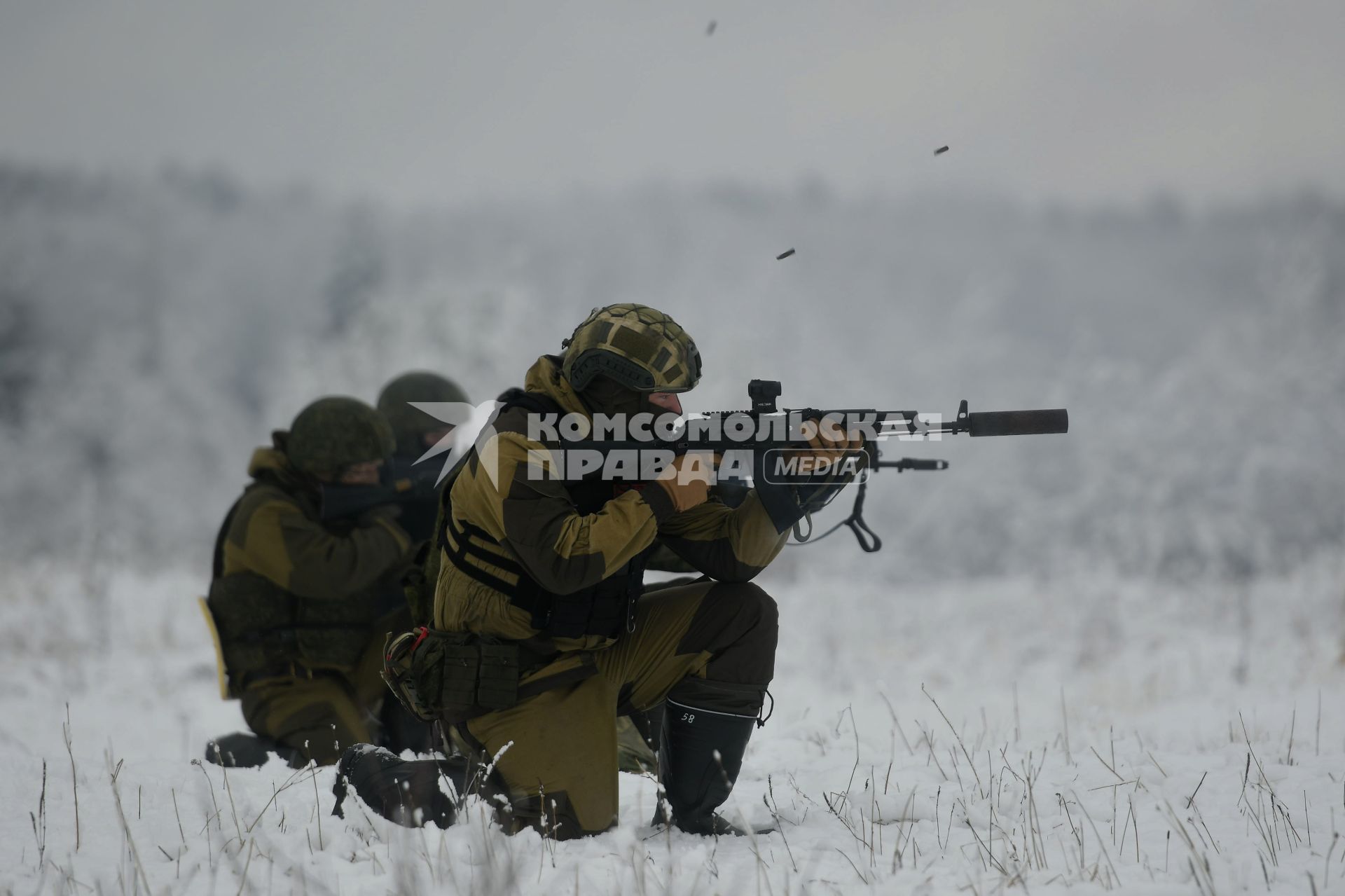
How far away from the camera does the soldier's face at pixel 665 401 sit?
3.63 m

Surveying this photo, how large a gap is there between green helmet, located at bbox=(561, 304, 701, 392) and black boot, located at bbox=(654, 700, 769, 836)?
1.16 metres

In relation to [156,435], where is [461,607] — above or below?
below

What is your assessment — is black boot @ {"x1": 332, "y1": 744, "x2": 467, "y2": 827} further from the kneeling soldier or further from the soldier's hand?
the soldier's hand

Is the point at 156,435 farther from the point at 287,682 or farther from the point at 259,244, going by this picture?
the point at 287,682

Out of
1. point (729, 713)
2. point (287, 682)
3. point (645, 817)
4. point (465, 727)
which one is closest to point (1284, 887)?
point (729, 713)

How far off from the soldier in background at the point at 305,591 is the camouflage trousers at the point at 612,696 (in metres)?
1.91

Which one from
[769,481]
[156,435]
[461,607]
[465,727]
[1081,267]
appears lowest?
[465,727]

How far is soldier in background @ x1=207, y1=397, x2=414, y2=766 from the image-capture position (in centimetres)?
522

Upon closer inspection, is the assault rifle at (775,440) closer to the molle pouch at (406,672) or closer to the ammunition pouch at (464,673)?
the ammunition pouch at (464,673)

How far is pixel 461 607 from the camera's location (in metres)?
3.60

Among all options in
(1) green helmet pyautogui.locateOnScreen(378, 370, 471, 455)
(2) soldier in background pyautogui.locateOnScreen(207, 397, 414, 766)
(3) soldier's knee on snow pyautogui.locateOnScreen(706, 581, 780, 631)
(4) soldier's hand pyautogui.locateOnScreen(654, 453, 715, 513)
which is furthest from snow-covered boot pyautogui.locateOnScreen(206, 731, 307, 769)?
(4) soldier's hand pyautogui.locateOnScreen(654, 453, 715, 513)

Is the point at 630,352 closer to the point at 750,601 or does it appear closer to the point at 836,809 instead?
the point at 750,601

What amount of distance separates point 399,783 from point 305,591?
2026 mm

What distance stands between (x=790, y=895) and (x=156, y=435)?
1174 inches
